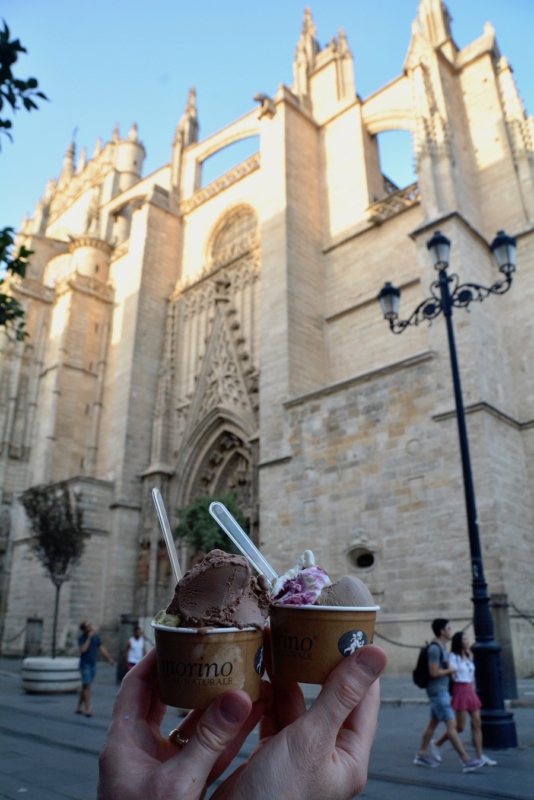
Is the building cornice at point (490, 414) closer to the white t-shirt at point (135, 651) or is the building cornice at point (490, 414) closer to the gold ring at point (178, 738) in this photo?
the white t-shirt at point (135, 651)

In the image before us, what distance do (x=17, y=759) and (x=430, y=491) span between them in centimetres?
732

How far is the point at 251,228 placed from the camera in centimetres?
2012

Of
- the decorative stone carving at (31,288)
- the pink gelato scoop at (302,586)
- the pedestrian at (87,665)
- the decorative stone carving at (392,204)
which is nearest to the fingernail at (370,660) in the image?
the pink gelato scoop at (302,586)

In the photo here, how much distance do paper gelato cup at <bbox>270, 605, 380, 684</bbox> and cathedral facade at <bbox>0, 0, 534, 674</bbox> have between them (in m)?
7.47

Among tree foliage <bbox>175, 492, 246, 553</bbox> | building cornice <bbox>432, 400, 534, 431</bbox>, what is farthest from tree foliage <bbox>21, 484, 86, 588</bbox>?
building cornice <bbox>432, 400, 534, 431</bbox>

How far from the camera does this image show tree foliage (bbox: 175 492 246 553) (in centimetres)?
1312

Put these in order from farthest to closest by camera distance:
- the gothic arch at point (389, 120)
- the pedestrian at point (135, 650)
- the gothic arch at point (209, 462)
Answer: the gothic arch at point (209, 462)
the gothic arch at point (389, 120)
the pedestrian at point (135, 650)

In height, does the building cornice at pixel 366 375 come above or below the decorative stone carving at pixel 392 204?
below

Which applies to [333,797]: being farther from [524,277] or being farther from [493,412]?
[524,277]

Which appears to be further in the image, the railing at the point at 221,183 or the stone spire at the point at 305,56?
the railing at the point at 221,183

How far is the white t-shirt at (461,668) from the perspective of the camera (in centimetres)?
482

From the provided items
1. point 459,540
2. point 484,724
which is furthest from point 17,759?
point 459,540

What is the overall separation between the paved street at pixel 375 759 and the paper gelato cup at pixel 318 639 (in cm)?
296

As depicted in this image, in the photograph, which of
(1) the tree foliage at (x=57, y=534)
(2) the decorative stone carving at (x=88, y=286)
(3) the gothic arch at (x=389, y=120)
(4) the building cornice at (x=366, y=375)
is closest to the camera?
(4) the building cornice at (x=366, y=375)
